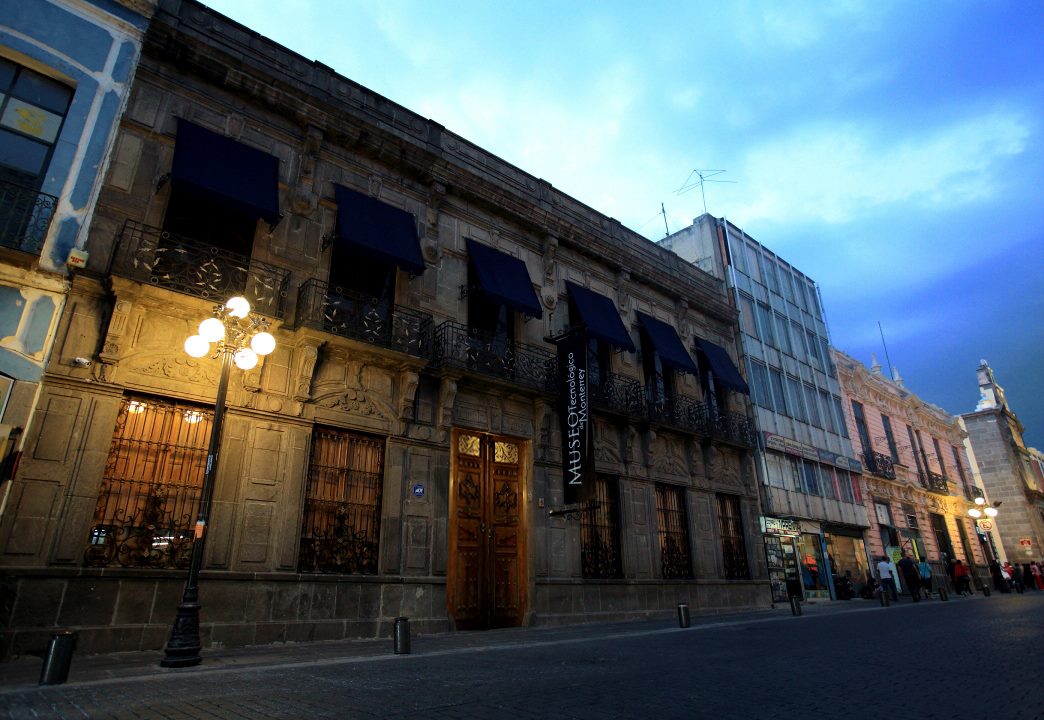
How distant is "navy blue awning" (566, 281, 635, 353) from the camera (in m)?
15.9

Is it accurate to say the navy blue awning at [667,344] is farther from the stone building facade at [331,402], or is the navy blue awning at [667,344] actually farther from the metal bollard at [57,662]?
the metal bollard at [57,662]

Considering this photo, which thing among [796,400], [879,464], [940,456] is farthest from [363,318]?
[940,456]

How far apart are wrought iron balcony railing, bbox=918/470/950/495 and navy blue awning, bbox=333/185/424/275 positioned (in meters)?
30.6

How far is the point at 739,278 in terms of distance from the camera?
24406mm

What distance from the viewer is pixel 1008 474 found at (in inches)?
1618

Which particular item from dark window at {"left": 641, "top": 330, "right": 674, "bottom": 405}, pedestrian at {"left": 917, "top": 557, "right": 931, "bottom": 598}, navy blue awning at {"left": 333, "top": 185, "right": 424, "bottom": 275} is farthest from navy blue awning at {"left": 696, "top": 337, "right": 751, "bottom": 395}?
pedestrian at {"left": 917, "top": 557, "right": 931, "bottom": 598}

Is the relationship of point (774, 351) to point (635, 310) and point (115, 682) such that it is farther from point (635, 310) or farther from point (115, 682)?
point (115, 682)

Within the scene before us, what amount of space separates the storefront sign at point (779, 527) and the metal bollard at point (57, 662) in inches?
752

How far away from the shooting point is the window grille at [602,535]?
14508 millimetres

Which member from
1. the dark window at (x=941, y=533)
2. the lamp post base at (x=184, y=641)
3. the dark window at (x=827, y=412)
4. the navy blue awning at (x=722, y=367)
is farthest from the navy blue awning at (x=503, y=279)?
the dark window at (x=941, y=533)

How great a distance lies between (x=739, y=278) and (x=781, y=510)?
948 centimetres

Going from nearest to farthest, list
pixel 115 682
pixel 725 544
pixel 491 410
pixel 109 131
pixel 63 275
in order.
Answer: pixel 115 682, pixel 63 275, pixel 109 131, pixel 491 410, pixel 725 544

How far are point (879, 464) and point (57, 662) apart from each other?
30316 mm

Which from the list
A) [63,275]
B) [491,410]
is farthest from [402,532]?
[63,275]
